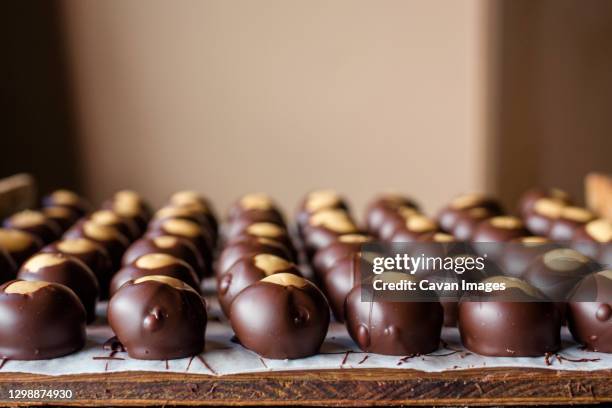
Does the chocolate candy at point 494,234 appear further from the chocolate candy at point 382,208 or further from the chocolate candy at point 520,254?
the chocolate candy at point 382,208

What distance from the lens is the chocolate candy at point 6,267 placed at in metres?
1.06

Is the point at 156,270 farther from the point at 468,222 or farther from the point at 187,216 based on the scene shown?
the point at 468,222

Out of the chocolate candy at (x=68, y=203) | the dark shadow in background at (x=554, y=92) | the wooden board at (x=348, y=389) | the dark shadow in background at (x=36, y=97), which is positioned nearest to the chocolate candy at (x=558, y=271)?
the wooden board at (x=348, y=389)

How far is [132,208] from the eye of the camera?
1.58 metres

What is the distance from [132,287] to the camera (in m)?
0.87

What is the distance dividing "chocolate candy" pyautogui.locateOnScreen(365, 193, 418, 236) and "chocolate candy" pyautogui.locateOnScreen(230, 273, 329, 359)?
0.65m

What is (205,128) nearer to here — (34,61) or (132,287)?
(34,61)

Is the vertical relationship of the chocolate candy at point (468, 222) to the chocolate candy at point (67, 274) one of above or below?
below

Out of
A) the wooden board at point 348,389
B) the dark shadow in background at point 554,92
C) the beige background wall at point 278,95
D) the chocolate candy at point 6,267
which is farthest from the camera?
the beige background wall at point 278,95

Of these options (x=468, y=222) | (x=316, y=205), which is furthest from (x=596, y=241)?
(x=316, y=205)

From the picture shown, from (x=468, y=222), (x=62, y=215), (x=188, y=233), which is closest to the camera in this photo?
(x=188, y=233)

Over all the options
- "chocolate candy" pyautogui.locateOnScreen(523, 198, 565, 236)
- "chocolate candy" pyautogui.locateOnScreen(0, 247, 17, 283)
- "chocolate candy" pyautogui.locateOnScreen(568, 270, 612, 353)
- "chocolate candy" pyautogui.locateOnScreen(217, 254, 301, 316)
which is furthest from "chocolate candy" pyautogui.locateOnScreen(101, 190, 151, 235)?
"chocolate candy" pyautogui.locateOnScreen(568, 270, 612, 353)

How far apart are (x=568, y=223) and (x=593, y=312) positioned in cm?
51

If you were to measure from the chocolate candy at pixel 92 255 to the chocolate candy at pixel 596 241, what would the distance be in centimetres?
72
